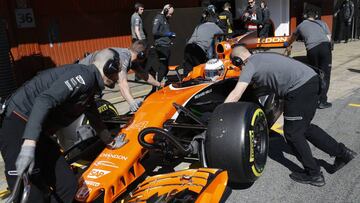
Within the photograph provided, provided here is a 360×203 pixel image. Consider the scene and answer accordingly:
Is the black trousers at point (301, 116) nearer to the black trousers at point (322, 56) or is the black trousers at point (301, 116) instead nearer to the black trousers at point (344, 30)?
the black trousers at point (322, 56)

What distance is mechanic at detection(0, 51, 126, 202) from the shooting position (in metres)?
2.44

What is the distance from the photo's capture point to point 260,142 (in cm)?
399

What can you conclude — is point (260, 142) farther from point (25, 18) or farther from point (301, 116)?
point (25, 18)

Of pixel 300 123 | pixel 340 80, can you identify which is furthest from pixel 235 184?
pixel 340 80

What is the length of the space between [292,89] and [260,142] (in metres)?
0.63

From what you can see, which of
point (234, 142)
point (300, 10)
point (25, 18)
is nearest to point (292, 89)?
point (234, 142)

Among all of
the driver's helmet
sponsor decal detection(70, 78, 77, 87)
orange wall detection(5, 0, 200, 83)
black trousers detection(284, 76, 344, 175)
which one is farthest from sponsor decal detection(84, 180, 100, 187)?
orange wall detection(5, 0, 200, 83)

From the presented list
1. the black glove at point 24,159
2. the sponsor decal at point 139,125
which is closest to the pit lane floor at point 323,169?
the sponsor decal at point 139,125

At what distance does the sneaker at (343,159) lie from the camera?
4020 mm

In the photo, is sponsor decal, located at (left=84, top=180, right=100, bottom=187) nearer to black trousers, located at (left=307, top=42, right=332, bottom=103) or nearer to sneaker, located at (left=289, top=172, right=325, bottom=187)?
sneaker, located at (left=289, top=172, right=325, bottom=187)

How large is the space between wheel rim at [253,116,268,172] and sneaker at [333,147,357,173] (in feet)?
2.60

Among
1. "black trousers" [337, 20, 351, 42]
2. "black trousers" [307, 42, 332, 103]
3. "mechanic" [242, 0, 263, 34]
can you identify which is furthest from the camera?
"black trousers" [337, 20, 351, 42]

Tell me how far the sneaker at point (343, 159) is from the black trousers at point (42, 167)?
272 centimetres

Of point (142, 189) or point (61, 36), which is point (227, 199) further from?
point (61, 36)
